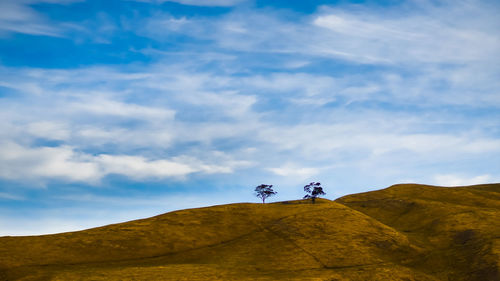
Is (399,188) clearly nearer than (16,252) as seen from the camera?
No

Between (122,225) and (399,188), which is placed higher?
(399,188)

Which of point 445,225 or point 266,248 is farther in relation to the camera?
point 445,225

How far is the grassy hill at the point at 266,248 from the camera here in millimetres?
54469

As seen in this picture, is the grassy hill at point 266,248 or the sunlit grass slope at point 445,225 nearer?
the grassy hill at point 266,248

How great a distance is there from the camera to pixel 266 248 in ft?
219

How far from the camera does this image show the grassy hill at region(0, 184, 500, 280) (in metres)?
54.5

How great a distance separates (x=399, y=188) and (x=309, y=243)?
254ft

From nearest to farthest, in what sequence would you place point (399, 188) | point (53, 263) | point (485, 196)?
point (53, 263), point (485, 196), point (399, 188)

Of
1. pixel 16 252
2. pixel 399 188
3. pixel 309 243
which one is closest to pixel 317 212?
pixel 309 243

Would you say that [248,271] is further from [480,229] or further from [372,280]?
[480,229]

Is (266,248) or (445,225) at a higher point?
(445,225)

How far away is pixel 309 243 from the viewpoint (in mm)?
67375

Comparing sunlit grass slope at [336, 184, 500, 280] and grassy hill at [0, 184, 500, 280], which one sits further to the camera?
sunlit grass slope at [336, 184, 500, 280]

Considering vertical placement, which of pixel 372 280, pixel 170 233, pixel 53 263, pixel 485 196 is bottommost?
pixel 372 280
